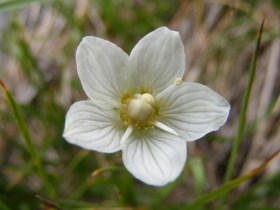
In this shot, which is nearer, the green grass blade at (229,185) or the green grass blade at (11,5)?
the green grass blade at (229,185)

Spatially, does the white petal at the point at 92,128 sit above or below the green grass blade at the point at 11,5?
below

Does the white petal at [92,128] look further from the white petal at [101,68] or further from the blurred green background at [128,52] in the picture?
the blurred green background at [128,52]

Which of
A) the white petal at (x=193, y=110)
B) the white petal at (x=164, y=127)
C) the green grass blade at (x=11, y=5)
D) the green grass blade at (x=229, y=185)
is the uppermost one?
the green grass blade at (x=11, y=5)

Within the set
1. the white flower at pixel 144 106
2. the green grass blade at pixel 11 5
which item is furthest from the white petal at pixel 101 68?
the green grass blade at pixel 11 5

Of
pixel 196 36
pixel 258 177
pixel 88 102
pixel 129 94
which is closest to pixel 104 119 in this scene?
pixel 88 102

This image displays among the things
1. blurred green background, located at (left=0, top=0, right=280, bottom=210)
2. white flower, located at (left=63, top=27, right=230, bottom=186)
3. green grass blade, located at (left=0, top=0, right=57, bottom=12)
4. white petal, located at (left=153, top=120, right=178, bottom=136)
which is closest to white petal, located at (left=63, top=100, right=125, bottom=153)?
white flower, located at (left=63, top=27, right=230, bottom=186)

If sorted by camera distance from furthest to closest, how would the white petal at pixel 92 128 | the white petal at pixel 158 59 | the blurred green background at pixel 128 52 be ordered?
the blurred green background at pixel 128 52
the white petal at pixel 158 59
the white petal at pixel 92 128

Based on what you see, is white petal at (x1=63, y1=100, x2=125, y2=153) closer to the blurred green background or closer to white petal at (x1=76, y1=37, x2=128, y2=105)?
white petal at (x1=76, y1=37, x2=128, y2=105)
